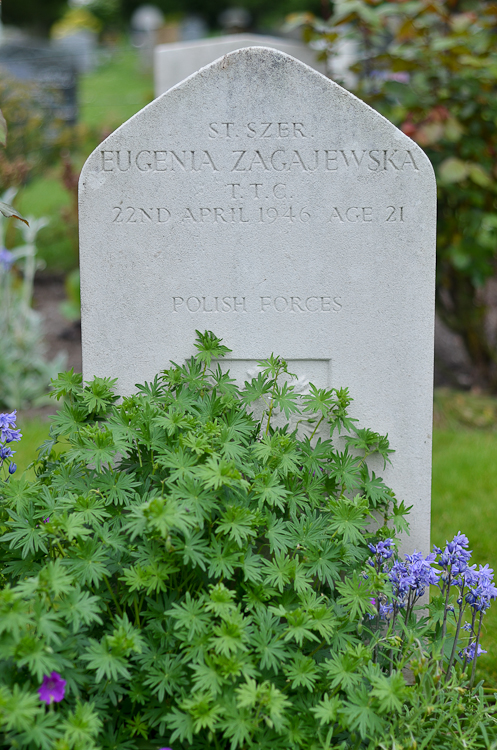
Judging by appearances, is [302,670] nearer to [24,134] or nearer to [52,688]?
[52,688]

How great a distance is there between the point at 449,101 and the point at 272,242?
2.91 metres

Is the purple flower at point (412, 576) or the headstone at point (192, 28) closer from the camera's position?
the purple flower at point (412, 576)

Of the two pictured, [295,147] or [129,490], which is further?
[295,147]

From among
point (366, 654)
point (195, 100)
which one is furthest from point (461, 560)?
point (195, 100)

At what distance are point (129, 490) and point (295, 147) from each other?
1.24 metres

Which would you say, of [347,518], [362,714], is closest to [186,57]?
[347,518]

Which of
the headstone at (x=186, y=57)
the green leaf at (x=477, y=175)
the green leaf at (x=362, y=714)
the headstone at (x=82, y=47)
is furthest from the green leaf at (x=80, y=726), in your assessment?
the headstone at (x=82, y=47)

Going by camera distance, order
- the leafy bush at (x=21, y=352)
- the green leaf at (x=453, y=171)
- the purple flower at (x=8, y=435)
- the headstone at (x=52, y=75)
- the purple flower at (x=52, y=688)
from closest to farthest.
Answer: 1. the purple flower at (x=52, y=688)
2. the purple flower at (x=8, y=435)
3. the green leaf at (x=453, y=171)
4. the leafy bush at (x=21, y=352)
5. the headstone at (x=52, y=75)

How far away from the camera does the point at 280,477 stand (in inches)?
84.0

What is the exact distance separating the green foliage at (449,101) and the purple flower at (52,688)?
Result: 12.3 ft

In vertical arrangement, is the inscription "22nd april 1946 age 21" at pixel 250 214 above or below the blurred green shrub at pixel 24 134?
below

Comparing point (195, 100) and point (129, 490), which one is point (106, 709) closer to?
point (129, 490)

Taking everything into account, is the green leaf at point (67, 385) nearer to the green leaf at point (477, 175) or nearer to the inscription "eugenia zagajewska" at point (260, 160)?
the inscription "eugenia zagajewska" at point (260, 160)

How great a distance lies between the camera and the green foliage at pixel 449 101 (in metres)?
Answer: 4.42
